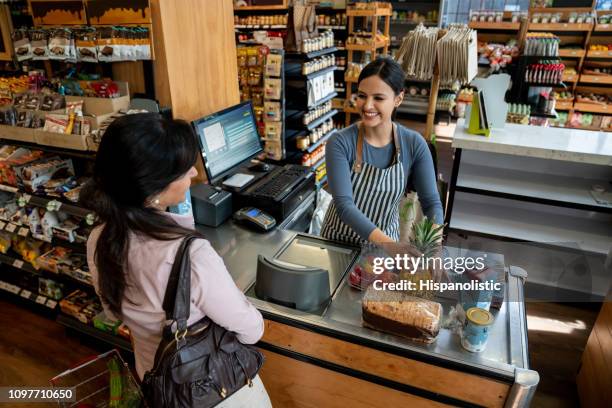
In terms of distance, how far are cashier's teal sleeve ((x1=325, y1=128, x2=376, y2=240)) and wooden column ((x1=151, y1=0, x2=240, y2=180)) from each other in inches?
39.6

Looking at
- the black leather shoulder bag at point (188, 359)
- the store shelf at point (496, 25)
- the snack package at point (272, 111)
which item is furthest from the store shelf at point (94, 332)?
the store shelf at point (496, 25)

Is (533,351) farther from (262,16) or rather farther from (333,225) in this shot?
(262,16)

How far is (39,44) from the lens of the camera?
231cm

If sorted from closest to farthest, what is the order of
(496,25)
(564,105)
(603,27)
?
(603,27) < (564,105) < (496,25)

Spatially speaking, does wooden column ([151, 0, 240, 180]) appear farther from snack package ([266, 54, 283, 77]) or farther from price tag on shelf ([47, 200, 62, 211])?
snack package ([266, 54, 283, 77])

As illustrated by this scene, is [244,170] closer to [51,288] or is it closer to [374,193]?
[374,193]

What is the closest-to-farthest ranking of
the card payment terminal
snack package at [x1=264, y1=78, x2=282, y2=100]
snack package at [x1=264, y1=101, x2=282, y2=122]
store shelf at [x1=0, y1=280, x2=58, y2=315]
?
1. the card payment terminal
2. store shelf at [x1=0, y1=280, x2=58, y2=315]
3. snack package at [x1=264, y1=78, x2=282, y2=100]
4. snack package at [x1=264, y1=101, x2=282, y2=122]

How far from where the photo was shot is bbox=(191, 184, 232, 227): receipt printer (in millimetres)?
2143

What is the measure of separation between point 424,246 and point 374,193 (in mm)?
560

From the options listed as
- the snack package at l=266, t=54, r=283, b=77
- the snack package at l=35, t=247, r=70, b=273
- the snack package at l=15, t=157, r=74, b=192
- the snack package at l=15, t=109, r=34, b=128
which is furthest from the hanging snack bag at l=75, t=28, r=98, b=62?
the snack package at l=266, t=54, r=283, b=77

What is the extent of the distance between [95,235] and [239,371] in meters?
0.61

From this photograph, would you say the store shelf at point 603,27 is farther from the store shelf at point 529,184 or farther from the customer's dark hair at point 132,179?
the customer's dark hair at point 132,179

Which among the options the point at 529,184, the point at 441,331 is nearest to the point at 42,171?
the point at 441,331

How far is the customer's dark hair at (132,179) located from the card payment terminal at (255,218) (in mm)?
991
